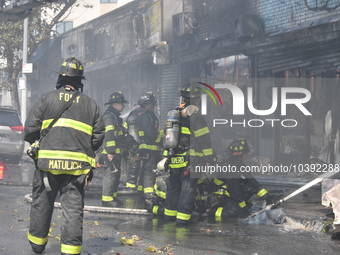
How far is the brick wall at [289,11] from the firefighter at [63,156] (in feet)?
34.4

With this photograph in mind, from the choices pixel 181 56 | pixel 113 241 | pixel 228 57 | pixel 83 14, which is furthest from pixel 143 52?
pixel 83 14

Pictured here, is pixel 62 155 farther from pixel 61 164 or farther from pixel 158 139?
pixel 158 139

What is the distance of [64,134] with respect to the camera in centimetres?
600

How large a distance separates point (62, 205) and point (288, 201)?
230 inches

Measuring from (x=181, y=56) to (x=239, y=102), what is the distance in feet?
11.9

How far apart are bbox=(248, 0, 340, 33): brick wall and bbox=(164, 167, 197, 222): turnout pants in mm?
8040

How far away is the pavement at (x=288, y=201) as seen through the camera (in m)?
8.48

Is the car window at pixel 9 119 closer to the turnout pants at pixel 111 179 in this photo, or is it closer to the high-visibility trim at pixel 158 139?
the high-visibility trim at pixel 158 139

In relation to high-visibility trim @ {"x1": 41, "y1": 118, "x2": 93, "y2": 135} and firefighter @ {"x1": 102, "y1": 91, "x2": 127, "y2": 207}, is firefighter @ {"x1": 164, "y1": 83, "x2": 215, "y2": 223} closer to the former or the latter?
firefighter @ {"x1": 102, "y1": 91, "x2": 127, "y2": 207}

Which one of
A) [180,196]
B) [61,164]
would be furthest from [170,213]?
[61,164]

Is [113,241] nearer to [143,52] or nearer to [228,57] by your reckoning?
[228,57]

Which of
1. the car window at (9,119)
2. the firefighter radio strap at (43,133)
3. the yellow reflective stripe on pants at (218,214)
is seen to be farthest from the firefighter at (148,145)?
the car window at (9,119)

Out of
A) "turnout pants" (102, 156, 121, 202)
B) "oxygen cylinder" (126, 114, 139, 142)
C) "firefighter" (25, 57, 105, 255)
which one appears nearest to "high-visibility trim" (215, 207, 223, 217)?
"turnout pants" (102, 156, 121, 202)

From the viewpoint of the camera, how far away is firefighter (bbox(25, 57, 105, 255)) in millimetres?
5961
